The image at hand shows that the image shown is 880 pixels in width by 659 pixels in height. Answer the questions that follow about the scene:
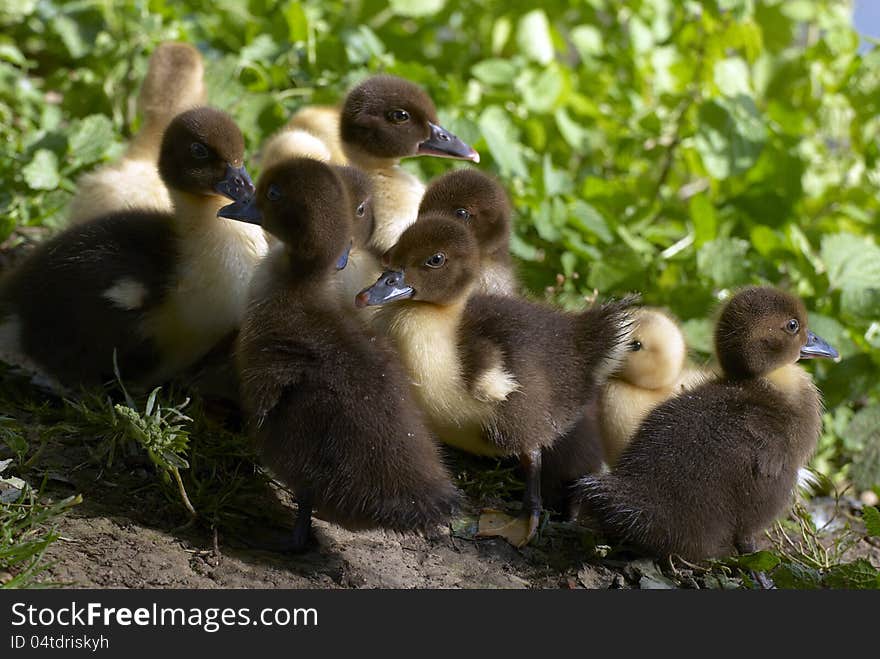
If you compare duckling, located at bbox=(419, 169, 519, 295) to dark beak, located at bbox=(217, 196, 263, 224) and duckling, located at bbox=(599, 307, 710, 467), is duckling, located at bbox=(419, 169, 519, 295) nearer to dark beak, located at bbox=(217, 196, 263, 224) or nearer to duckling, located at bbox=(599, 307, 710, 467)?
duckling, located at bbox=(599, 307, 710, 467)

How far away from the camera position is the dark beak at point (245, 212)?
340 cm

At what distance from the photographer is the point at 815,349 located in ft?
12.5

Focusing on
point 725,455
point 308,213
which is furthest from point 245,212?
point 725,455

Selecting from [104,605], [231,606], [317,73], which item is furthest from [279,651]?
[317,73]

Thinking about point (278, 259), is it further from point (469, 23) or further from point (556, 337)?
point (469, 23)

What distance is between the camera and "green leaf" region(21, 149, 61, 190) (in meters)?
5.10

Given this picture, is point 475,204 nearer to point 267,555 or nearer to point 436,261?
point 436,261

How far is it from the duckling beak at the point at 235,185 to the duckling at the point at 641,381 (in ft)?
4.59

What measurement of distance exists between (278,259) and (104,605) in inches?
42.7

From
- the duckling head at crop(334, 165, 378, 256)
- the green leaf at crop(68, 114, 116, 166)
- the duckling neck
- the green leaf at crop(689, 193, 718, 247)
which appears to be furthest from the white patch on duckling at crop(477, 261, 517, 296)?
the green leaf at crop(68, 114, 116, 166)

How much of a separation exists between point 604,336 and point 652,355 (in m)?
0.38

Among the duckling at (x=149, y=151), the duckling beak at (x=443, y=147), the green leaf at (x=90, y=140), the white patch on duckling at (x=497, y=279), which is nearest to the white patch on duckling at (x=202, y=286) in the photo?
the duckling at (x=149, y=151)

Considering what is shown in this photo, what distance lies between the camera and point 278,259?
11.0 feet

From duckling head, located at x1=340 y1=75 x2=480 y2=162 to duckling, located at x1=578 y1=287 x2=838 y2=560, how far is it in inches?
56.6
